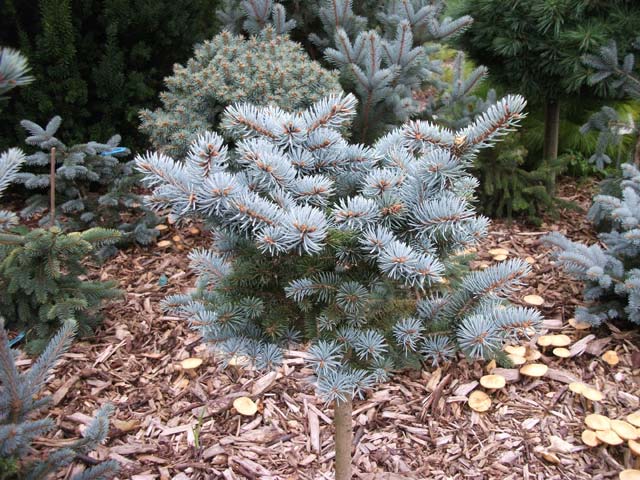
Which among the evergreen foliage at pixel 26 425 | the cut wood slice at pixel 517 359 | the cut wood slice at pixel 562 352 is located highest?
the evergreen foliage at pixel 26 425

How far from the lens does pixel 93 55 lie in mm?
4312

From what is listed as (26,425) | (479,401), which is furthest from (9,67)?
(479,401)

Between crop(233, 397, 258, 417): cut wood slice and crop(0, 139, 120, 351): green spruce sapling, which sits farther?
crop(0, 139, 120, 351): green spruce sapling

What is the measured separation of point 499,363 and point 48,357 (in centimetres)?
208

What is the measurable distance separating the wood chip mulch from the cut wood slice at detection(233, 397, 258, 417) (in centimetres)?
8

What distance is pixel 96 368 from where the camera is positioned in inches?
117

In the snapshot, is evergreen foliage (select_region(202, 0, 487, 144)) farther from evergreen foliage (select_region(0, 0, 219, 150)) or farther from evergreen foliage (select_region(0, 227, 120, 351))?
evergreen foliage (select_region(0, 227, 120, 351))

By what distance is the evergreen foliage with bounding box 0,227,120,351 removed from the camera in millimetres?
2822

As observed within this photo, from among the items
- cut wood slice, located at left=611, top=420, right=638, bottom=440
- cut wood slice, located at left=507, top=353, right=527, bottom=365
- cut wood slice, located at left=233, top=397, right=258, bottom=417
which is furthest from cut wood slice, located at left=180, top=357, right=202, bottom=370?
cut wood slice, located at left=611, top=420, right=638, bottom=440

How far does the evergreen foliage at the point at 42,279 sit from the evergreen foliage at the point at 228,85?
0.93m

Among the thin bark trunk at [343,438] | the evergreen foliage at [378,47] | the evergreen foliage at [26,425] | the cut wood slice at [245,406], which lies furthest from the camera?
the evergreen foliage at [378,47]

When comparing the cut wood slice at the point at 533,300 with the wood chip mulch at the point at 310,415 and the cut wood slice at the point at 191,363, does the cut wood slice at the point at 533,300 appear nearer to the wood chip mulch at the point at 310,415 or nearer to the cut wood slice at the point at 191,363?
the wood chip mulch at the point at 310,415

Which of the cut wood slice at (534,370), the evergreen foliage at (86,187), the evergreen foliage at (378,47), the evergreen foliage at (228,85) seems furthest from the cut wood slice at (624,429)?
the evergreen foliage at (86,187)

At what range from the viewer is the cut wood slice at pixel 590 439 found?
246 cm
